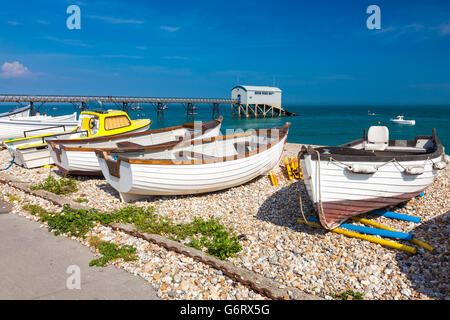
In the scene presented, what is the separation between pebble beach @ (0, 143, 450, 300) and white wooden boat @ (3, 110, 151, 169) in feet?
14.4

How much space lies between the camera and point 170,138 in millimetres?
13516

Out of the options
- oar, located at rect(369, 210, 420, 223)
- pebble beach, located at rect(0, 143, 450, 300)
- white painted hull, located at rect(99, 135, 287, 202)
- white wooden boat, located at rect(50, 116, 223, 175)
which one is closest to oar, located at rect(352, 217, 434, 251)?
pebble beach, located at rect(0, 143, 450, 300)

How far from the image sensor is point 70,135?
13500 mm

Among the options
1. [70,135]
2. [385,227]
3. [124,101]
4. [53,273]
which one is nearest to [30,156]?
[70,135]

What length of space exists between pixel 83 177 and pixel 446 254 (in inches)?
451

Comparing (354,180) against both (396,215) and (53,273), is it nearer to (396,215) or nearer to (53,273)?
(396,215)

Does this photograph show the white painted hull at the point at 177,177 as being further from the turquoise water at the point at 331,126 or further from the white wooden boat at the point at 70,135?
the turquoise water at the point at 331,126

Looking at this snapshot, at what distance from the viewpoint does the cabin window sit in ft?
43.6

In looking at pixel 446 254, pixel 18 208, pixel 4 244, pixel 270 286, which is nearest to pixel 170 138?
pixel 18 208

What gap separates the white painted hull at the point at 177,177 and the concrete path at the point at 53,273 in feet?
7.12

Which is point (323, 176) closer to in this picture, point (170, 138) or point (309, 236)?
point (309, 236)

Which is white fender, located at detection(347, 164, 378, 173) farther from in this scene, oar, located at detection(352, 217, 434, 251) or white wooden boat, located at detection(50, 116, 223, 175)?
white wooden boat, located at detection(50, 116, 223, 175)

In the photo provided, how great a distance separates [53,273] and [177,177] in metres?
3.73

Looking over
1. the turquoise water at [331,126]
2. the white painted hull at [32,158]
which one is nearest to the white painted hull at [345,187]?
the white painted hull at [32,158]
